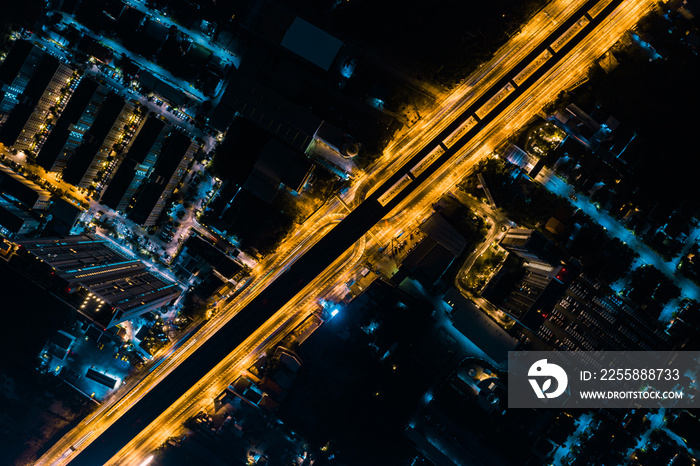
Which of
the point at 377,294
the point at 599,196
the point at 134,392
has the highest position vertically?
the point at 599,196

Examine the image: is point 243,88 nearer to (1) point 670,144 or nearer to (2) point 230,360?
(2) point 230,360

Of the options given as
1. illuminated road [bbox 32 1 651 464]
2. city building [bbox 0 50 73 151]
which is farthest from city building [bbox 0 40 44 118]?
illuminated road [bbox 32 1 651 464]

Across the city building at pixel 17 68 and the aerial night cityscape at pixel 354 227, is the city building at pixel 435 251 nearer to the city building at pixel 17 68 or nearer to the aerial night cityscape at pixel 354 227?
the aerial night cityscape at pixel 354 227

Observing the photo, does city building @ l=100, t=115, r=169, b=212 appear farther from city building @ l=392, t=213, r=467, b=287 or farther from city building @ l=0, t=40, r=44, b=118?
city building @ l=392, t=213, r=467, b=287

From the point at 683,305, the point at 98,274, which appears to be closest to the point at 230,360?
the point at 98,274

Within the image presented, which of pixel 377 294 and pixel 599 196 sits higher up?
pixel 599 196

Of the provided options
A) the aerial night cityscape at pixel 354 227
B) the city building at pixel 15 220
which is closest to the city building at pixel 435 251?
the aerial night cityscape at pixel 354 227

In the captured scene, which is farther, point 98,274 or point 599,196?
point 599,196

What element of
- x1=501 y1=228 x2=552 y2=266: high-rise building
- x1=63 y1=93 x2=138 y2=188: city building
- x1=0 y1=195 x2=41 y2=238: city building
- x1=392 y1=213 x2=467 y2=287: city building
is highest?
x1=501 y1=228 x2=552 y2=266: high-rise building
